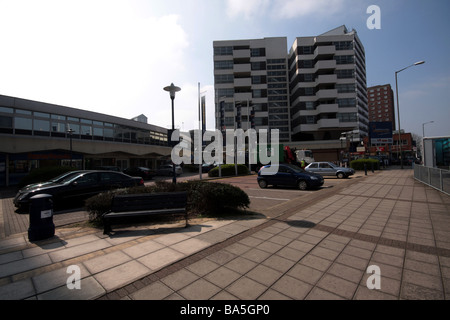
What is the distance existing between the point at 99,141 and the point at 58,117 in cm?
451

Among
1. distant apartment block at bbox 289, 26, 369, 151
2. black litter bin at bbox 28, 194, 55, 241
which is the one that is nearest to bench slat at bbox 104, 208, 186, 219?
black litter bin at bbox 28, 194, 55, 241

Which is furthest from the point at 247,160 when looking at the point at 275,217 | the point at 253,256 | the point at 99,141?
the point at 253,256

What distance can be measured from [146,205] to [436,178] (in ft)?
44.4

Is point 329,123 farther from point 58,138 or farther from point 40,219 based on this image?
point 40,219

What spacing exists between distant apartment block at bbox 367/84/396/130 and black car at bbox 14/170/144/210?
5584 inches

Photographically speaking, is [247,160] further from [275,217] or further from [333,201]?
Result: [275,217]

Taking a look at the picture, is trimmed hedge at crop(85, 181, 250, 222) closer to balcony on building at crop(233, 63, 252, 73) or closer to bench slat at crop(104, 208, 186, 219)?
bench slat at crop(104, 208, 186, 219)

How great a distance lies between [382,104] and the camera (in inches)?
4555

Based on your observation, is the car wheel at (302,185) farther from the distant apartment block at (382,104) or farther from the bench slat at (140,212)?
the distant apartment block at (382,104)

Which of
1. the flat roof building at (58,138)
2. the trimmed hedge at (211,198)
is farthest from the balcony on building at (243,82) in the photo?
the trimmed hedge at (211,198)

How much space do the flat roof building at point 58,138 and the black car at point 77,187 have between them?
13541mm

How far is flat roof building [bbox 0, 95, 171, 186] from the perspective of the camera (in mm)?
17734

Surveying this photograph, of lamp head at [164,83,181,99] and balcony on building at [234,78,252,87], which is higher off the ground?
balcony on building at [234,78,252,87]

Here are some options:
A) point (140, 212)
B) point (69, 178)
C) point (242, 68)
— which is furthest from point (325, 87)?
point (140, 212)
